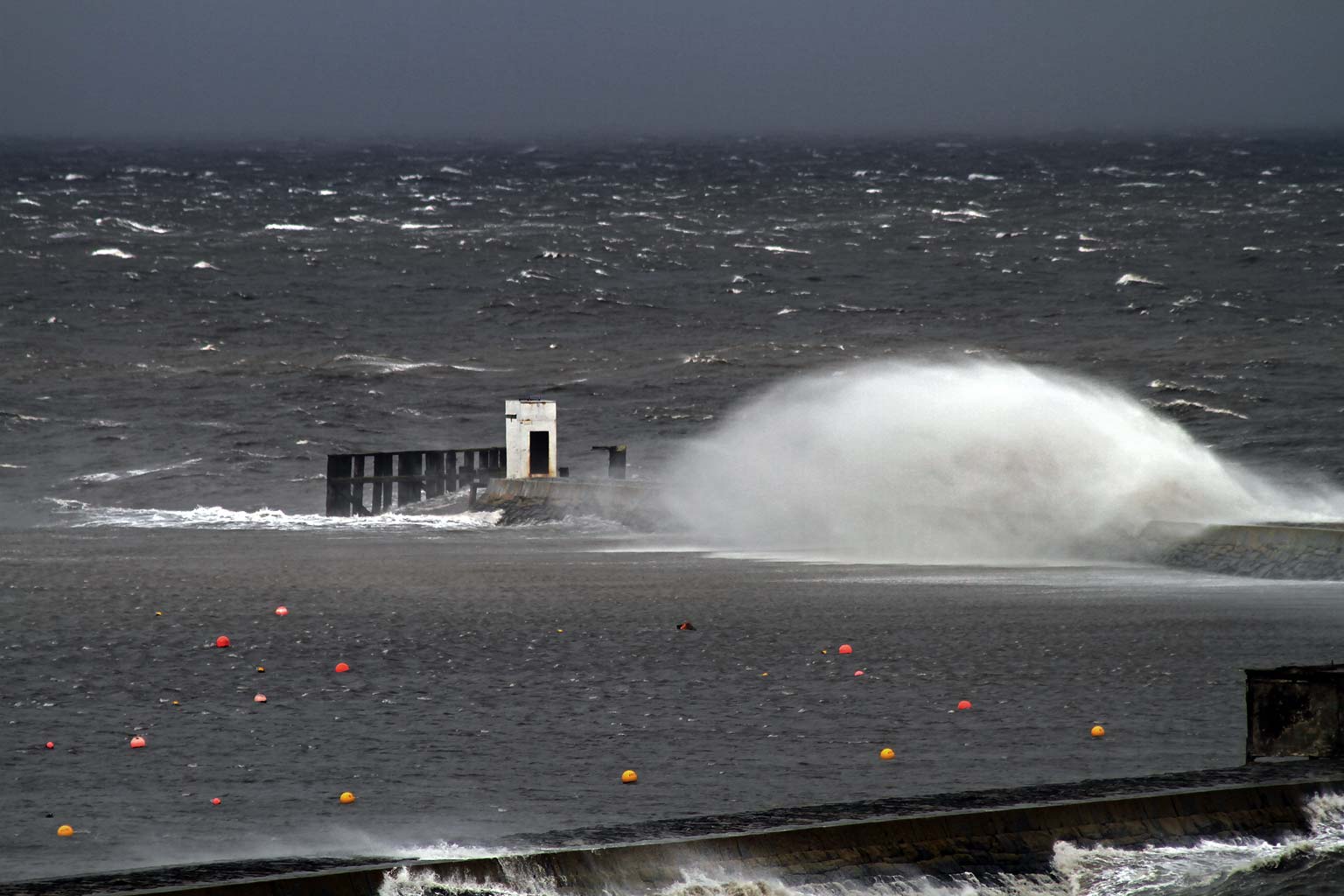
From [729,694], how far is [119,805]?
15.1ft

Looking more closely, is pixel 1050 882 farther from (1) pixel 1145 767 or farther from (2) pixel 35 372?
(2) pixel 35 372

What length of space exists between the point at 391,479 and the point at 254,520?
2.90 meters

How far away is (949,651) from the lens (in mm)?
15008

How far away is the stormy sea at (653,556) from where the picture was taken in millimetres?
9961

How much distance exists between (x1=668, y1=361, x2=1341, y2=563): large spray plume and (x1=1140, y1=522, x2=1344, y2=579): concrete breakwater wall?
78 cm

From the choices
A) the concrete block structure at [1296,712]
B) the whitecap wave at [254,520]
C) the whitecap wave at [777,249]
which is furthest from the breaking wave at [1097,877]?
the whitecap wave at [777,249]

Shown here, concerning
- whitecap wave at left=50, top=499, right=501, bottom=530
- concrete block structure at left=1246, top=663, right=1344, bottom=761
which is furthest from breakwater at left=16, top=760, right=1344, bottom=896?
whitecap wave at left=50, top=499, right=501, bottom=530

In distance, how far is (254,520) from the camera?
33656 millimetres

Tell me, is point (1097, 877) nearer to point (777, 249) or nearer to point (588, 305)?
point (588, 305)

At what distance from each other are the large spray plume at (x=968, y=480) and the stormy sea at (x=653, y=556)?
81 mm

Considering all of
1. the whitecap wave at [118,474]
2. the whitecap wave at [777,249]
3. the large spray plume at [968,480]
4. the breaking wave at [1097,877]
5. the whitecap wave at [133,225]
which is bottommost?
the whitecap wave at [118,474]

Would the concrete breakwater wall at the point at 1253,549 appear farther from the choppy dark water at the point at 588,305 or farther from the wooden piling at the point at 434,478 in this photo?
the choppy dark water at the point at 588,305

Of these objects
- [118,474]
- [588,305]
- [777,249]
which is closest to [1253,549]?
[118,474]

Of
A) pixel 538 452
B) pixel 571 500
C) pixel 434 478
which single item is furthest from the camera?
pixel 434 478
